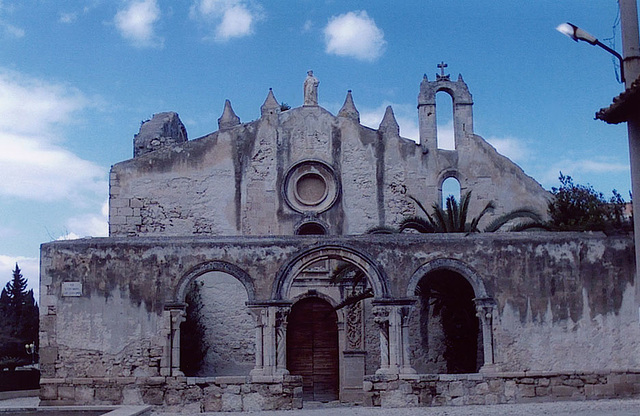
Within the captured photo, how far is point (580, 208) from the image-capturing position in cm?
2483

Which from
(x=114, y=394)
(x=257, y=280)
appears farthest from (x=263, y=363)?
(x=114, y=394)

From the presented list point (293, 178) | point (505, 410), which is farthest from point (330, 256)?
point (293, 178)

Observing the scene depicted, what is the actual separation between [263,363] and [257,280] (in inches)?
72.5

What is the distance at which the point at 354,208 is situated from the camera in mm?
26953

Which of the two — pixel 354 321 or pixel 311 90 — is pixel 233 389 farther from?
pixel 311 90

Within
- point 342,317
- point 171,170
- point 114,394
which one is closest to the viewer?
point 114,394

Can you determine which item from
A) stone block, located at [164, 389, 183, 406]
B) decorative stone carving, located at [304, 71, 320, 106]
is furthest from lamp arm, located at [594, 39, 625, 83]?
decorative stone carving, located at [304, 71, 320, 106]

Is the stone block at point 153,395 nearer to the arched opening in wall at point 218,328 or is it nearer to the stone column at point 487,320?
the arched opening in wall at point 218,328

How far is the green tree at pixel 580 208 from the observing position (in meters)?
22.8

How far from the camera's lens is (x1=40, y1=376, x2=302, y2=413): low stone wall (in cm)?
1867

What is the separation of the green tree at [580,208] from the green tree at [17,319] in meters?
20.6

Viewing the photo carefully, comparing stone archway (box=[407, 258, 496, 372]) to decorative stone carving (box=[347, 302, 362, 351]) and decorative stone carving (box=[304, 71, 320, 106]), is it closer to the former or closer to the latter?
decorative stone carving (box=[347, 302, 362, 351])

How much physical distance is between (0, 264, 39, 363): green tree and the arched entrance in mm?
13233

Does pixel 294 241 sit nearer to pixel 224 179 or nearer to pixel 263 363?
pixel 263 363
